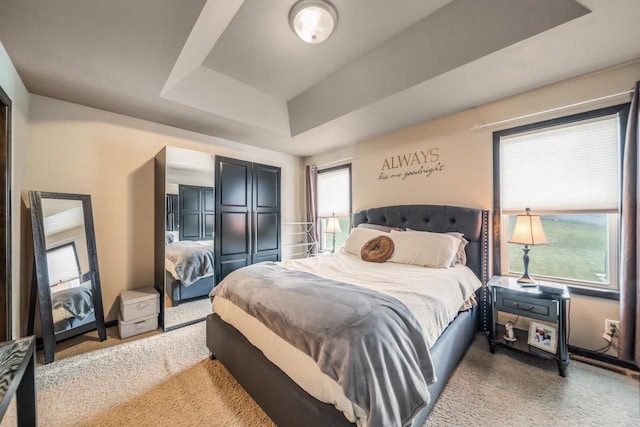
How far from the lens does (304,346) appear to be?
1194mm

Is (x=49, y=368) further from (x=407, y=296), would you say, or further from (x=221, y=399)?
(x=407, y=296)

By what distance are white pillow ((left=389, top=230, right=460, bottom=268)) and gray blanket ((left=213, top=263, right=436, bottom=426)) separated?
113cm

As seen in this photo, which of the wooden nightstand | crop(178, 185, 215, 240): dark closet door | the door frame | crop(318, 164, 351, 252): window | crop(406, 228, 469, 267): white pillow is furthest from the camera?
crop(318, 164, 351, 252): window

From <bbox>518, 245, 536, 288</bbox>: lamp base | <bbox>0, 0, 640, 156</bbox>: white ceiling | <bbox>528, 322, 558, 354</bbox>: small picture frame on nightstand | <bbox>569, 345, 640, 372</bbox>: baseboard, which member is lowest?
<bbox>569, 345, 640, 372</bbox>: baseboard

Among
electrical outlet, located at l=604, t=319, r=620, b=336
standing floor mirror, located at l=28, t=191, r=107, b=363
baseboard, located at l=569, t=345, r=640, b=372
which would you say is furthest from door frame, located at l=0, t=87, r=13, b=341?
electrical outlet, located at l=604, t=319, r=620, b=336

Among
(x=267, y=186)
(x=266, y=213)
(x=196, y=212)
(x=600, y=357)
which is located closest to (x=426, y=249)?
(x=600, y=357)

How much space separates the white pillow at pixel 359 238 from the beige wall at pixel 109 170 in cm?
245

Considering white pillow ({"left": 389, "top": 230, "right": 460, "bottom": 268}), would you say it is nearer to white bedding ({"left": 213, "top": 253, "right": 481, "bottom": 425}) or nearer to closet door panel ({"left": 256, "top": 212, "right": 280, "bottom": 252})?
white bedding ({"left": 213, "top": 253, "right": 481, "bottom": 425})

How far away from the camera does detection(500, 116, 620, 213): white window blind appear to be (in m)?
1.97

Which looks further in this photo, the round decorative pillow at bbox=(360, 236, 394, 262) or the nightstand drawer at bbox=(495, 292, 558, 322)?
the round decorative pillow at bbox=(360, 236, 394, 262)

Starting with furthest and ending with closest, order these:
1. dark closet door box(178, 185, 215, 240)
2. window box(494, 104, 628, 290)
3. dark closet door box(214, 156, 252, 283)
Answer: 1. dark closet door box(214, 156, 252, 283)
2. dark closet door box(178, 185, 215, 240)
3. window box(494, 104, 628, 290)

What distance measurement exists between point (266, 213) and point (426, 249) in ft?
7.36

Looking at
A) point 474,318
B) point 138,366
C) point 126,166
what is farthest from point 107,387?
point 474,318

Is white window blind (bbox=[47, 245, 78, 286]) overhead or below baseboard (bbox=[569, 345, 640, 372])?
overhead
